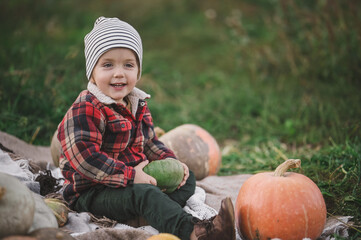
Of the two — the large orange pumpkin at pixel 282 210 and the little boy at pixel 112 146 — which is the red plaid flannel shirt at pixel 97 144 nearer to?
the little boy at pixel 112 146

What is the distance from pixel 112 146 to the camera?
2650 millimetres

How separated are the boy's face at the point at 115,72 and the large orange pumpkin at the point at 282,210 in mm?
1094

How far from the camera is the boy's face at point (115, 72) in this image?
2.59 m

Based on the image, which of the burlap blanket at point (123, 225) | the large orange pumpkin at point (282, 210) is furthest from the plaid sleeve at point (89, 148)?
the large orange pumpkin at point (282, 210)

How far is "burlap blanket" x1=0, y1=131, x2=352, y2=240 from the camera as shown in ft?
7.52

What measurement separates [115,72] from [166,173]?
781mm

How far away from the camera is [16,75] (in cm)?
470

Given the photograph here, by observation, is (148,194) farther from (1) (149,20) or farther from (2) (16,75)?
(1) (149,20)

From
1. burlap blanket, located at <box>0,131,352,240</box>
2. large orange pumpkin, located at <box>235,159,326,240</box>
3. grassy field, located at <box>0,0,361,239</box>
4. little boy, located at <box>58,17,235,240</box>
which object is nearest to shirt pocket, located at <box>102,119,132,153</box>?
little boy, located at <box>58,17,235,240</box>

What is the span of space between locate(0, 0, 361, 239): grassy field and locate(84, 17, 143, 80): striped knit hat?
182 cm

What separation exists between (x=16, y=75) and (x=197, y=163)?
8.50 feet

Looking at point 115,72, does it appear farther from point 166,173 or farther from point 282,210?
point 282,210

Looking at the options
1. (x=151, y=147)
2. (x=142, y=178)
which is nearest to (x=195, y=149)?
(x=151, y=147)

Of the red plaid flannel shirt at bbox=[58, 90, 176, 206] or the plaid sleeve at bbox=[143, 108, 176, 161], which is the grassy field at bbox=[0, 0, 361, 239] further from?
the red plaid flannel shirt at bbox=[58, 90, 176, 206]
